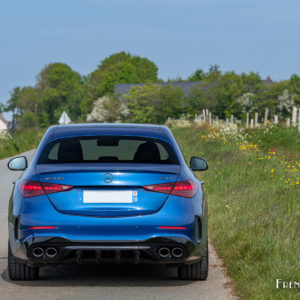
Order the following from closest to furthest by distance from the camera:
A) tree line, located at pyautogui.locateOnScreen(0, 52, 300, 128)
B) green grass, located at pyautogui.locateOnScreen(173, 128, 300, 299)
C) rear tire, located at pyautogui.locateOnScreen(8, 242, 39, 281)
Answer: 1. green grass, located at pyautogui.locateOnScreen(173, 128, 300, 299)
2. rear tire, located at pyautogui.locateOnScreen(8, 242, 39, 281)
3. tree line, located at pyautogui.locateOnScreen(0, 52, 300, 128)

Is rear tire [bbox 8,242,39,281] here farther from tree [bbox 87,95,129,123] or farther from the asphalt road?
tree [bbox 87,95,129,123]

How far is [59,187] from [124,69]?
464 ft

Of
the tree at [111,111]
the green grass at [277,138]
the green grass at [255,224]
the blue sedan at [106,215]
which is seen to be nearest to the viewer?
the blue sedan at [106,215]

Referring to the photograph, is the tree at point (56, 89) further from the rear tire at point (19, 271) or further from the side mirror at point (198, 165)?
the rear tire at point (19, 271)

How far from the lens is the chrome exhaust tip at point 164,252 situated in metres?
5.97

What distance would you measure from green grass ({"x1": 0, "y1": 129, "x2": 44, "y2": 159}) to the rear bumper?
2602 cm

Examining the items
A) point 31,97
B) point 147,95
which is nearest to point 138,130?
point 147,95

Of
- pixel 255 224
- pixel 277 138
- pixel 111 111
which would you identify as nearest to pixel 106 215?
pixel 255 224

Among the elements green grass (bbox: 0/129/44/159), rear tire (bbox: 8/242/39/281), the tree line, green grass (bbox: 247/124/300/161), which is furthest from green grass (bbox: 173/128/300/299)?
the tree line

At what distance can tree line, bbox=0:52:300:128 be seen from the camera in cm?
9581

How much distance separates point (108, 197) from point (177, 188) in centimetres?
59

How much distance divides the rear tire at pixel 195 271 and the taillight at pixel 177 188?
689 mm

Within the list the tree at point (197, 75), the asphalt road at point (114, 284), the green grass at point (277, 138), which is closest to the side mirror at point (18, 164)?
the asphalt road at point (114, 284)

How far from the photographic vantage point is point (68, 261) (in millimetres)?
5969
